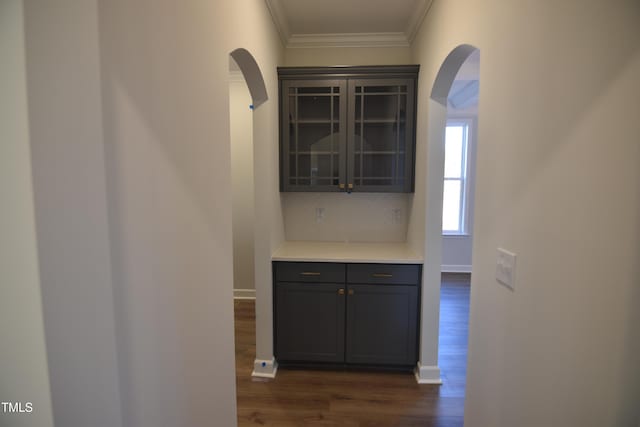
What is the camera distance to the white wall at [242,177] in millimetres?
3783

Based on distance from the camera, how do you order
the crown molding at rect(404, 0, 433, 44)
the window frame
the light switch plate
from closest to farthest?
1. the light switch plate
2. the crown molding at rect(404, 0, 433, 44)
3. the window frame

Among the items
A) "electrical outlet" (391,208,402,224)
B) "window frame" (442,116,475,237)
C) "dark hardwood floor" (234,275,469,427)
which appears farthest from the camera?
"window frame" (442,116,475,237)

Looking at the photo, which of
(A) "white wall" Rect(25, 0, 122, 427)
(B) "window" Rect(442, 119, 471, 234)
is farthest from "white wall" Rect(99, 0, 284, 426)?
(B) "window" Rect(442, 119, 471, 234)

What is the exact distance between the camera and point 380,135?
2.68 m

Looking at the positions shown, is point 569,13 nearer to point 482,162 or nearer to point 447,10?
point 482,162

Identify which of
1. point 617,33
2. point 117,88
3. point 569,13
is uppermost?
point 569,13

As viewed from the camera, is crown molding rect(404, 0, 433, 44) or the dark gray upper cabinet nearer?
crown molding rect(404, 0, 433, 44)

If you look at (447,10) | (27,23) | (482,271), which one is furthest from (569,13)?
(27,23)

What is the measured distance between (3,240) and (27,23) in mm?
401

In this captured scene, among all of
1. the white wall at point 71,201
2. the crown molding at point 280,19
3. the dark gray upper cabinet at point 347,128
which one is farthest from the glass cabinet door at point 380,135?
the white wall at point 71,201

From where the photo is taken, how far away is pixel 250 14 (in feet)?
5.66

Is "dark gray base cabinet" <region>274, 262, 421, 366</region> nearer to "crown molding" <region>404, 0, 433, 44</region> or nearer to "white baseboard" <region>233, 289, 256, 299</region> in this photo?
"white baseboard" <region>233, 289, 256, 299</region>

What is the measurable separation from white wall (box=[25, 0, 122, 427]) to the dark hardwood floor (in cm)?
168

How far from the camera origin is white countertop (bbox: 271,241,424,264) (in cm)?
242
